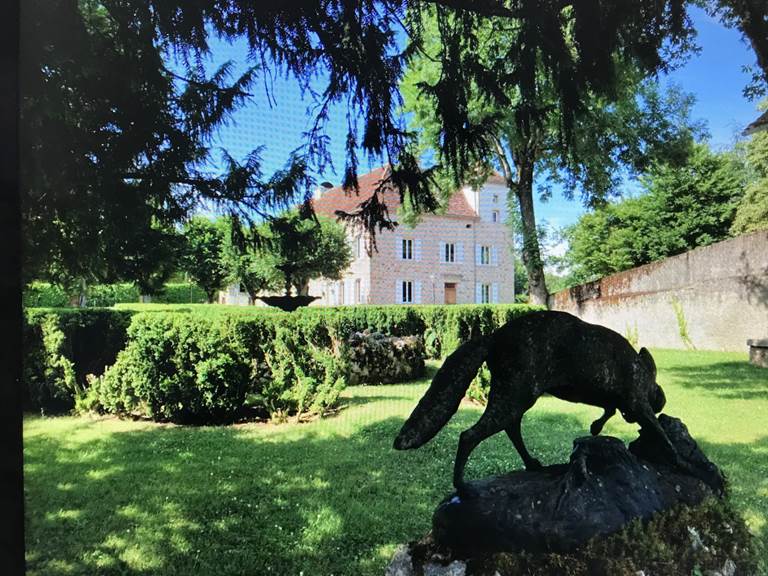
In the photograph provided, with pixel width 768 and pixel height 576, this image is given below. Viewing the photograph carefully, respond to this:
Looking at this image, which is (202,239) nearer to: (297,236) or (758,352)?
(297,236)

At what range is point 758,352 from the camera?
7590 mm

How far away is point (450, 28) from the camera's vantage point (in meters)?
2.81

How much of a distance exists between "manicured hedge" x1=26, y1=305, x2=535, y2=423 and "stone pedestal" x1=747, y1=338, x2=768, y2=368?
256 inches

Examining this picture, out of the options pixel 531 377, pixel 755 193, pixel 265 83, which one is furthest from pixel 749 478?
pixel 755 193

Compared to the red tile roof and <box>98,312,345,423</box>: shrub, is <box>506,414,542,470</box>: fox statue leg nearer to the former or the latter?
the red tile roof

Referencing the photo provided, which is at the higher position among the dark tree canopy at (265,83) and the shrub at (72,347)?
the dark tree canopy at (265,83)

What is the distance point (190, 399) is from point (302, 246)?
353 cm

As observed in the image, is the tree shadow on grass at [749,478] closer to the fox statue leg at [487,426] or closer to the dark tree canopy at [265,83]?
the fox statue leg at [487,426]

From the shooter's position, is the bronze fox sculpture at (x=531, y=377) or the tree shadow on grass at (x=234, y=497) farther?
the tree shadow on grass at (x=234, y=497)

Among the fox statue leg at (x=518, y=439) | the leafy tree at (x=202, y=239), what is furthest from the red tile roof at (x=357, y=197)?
the fox statue leg at (x=518, y=439)

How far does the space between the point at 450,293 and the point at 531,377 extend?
27.1ft

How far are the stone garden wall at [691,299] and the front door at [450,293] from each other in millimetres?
3131

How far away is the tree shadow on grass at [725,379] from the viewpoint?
21.4 ft

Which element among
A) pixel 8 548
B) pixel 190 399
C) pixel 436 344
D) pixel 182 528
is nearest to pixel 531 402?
pixel 8 548
